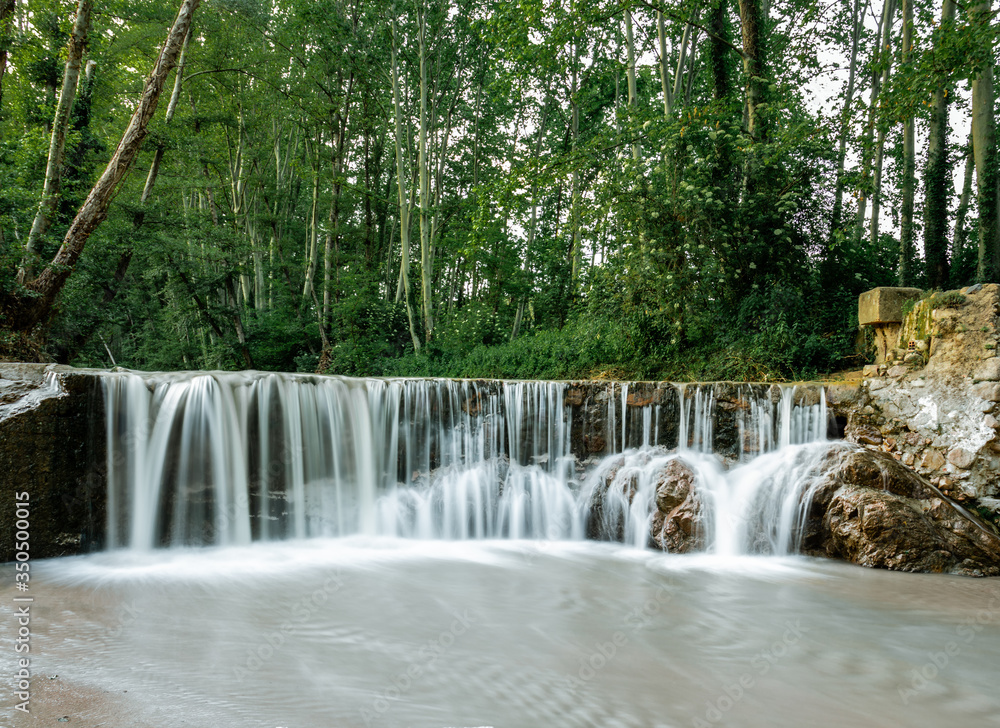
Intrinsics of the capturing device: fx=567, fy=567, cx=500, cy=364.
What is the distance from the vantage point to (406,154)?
20.9m

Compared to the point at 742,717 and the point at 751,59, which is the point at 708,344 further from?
the point at 742,717

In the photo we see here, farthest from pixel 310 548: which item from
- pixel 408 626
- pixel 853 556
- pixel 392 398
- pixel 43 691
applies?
pixel 853 556

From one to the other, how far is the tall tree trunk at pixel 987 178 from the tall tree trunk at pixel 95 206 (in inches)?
544

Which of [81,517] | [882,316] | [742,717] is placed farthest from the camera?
[882,316]

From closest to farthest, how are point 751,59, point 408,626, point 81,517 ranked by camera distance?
point 408,626 < point 81,517 < point 751,59

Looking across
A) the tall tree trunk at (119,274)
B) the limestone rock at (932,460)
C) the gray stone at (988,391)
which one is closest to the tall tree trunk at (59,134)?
the tall tree trunk at (119,274)

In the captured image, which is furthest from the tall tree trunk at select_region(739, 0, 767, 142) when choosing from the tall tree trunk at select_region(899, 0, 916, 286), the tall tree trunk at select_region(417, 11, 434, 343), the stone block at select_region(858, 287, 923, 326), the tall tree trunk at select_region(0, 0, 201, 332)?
the tall tree trunk at select_region(0, 0, 201, 332)

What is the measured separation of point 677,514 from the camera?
680 centimetres

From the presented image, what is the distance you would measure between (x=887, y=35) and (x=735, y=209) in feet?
38.8

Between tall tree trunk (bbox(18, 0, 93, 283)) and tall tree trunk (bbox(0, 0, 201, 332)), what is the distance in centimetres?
36
